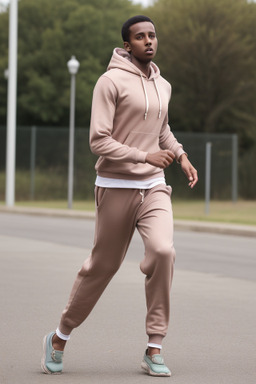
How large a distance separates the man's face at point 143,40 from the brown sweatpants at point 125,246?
Answer: 2.45 feet

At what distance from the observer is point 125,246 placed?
19.2 feet

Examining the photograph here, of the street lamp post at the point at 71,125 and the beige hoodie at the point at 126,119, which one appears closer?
the beige hoodie at the point at 126,119

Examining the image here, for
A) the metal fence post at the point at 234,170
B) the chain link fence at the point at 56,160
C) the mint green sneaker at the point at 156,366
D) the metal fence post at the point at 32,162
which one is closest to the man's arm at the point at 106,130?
the mint green sneaker at the point at 156,366

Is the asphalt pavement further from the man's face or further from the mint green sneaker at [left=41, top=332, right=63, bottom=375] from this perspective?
the man's face

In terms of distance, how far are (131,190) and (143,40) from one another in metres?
0.83

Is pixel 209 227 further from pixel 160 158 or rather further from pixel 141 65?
pixel 160 158

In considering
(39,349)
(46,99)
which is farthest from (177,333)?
(46,99)

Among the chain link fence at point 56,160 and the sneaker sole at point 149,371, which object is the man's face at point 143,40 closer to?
the sneaker sole at point 149,371

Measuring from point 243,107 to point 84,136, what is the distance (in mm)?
8528

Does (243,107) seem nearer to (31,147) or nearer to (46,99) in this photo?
(46,99)

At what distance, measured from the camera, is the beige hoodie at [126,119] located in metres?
5.62

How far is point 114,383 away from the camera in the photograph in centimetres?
568

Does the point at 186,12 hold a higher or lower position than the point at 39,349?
higher

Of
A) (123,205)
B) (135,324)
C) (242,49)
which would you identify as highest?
(242,49)
